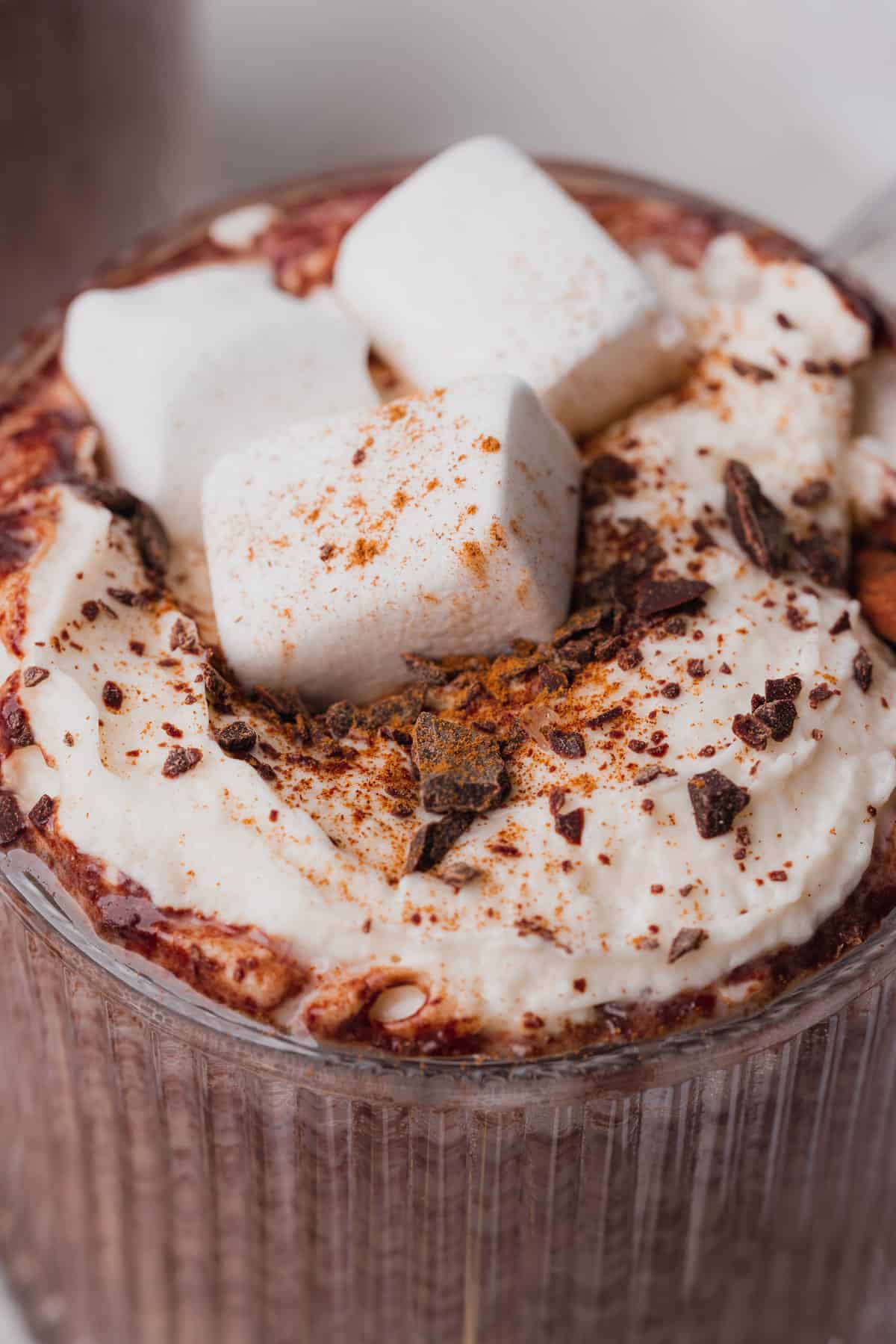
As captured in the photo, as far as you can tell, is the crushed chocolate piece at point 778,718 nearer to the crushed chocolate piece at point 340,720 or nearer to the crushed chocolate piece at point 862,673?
the crushed chocolate piece at point 862,673

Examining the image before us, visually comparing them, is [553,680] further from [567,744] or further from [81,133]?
[81,133]

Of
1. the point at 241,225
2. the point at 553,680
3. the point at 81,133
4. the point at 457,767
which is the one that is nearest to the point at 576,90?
the point at 81,133

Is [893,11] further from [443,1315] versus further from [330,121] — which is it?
[443,1315]

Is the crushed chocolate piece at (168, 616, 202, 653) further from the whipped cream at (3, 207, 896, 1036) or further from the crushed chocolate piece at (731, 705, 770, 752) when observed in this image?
the crushed chocolate piece at (731, 705, 770, 752)

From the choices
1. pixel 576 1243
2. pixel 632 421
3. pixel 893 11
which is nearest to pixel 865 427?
pixel 632 421

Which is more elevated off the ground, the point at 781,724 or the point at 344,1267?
the point at 781,724

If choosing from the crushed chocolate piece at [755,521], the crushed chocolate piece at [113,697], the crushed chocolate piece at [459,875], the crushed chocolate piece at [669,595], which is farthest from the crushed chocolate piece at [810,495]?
the crushed chocolate piece at [113,697]
